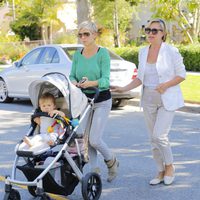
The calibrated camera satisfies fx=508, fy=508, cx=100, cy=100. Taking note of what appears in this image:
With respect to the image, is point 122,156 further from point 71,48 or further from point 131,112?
point 71,48

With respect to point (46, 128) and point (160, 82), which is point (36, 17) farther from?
point (46, 128)

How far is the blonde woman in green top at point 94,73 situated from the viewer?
582 cm

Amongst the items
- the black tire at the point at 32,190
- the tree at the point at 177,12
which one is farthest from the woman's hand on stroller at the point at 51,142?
the tree at the point at 177,12

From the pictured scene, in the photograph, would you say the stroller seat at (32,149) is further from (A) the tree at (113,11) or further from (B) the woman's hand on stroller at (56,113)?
(A) the tree at (113,11)

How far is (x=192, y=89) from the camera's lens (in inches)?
598

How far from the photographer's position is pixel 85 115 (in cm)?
589

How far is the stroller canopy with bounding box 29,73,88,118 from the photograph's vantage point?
5.40 metres

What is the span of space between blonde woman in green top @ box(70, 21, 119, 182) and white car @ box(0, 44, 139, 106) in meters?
6.09

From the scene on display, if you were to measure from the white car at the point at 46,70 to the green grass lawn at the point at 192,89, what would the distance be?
5.01ft

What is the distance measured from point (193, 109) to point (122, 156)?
482 cm

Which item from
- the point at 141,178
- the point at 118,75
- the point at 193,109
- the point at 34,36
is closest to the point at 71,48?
the point at 118,75

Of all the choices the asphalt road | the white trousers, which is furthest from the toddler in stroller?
the white trousers

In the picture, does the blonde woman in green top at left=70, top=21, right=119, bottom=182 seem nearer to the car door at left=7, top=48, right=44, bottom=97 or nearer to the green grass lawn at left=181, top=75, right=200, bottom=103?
the green grass lawn at left=181, top=75, right=200, bottom=103

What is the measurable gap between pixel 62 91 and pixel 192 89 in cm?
1032
